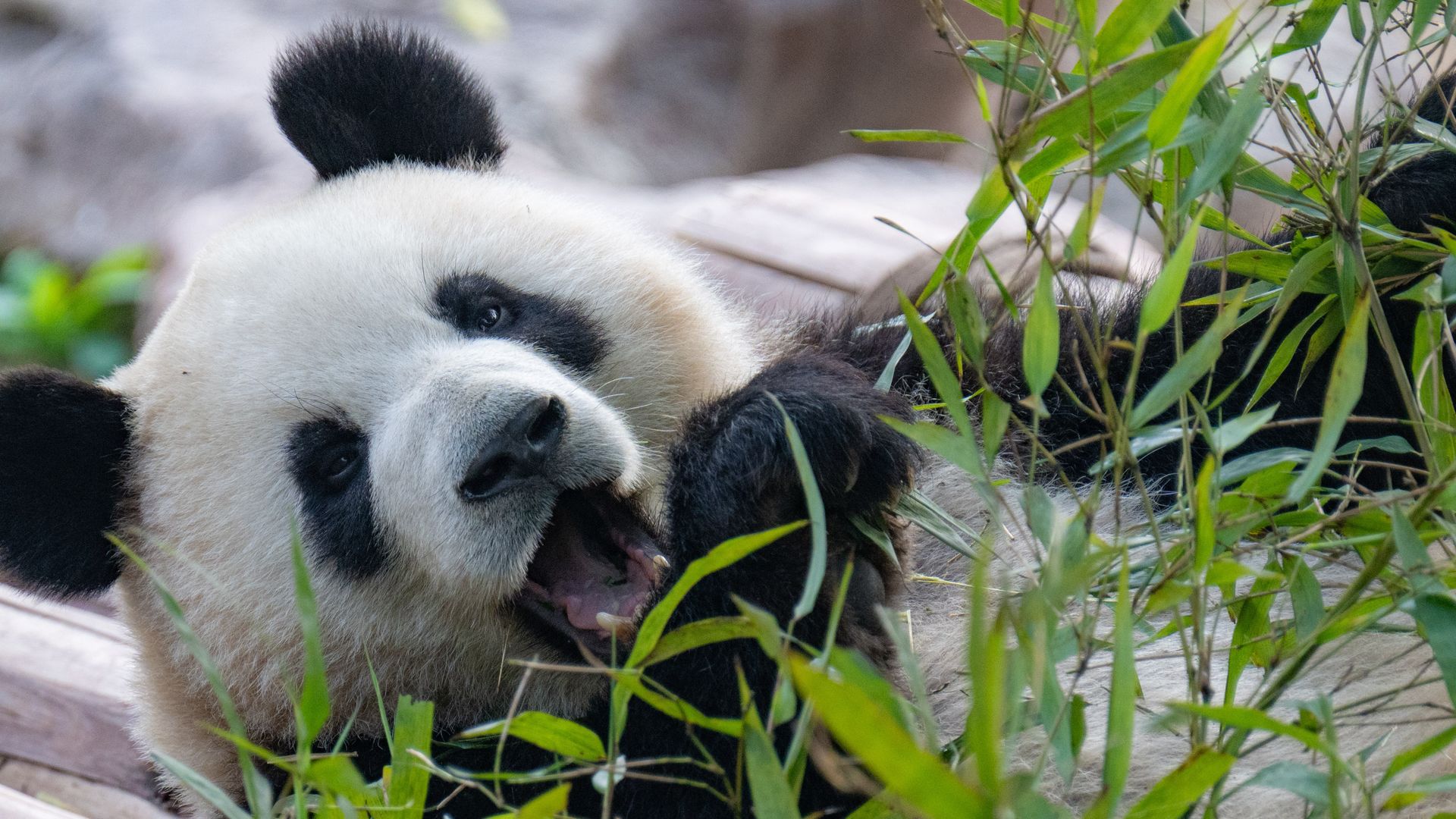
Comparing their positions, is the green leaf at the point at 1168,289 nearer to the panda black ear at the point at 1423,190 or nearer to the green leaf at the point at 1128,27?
the green leaf at the point at 1128,27

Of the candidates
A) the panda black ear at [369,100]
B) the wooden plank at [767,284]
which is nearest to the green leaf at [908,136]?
the panda black ear at [369,100]

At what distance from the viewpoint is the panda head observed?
5.83ft

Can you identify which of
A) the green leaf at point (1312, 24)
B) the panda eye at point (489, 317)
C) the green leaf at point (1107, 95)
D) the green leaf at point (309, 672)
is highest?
the green leaf at point (1312, 24)

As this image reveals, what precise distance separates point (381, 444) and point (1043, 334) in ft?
3.45

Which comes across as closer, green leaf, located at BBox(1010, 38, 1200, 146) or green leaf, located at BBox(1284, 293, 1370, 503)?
green leaf, located at BBox(1284, 293, 1370, 503)

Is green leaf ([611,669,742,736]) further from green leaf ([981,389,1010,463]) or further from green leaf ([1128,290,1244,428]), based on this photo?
green leaf ([1128,290,1244,428])

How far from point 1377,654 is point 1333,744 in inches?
39.2

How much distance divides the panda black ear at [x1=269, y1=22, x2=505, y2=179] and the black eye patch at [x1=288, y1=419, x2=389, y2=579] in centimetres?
73

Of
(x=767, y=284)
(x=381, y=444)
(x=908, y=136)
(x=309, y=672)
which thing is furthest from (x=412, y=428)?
(x=767, y=284)

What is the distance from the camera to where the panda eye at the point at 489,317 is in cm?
208

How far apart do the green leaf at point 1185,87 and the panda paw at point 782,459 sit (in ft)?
1.91

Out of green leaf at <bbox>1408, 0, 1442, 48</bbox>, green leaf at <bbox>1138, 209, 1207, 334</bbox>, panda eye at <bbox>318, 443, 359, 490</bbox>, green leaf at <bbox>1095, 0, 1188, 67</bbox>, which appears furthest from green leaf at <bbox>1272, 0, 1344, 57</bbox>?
panda eye at <bbox>318, 443, 359, 490</bbox>

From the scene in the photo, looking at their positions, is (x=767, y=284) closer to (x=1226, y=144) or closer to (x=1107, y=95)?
(x=1107, y=95)

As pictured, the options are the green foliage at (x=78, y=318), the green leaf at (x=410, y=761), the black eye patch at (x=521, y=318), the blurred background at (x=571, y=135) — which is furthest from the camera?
the green foliage at (x=78, y=318)
